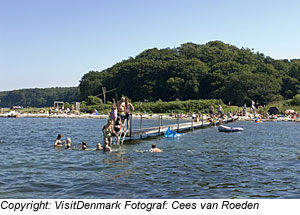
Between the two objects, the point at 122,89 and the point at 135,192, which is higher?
the point at 122,89

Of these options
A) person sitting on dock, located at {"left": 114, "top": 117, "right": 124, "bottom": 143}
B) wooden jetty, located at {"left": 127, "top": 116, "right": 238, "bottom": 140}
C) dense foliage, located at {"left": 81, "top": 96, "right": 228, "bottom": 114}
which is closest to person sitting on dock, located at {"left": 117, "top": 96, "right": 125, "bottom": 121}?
person sitting on dock, located at {"left": 114, "top": 117, "right": 124, "bottom": 143}

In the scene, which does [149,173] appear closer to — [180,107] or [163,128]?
[163,128]

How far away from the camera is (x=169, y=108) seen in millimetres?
80188

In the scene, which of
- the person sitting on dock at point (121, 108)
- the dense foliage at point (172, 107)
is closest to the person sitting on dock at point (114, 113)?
the person sitting on dock at point (121, 108)

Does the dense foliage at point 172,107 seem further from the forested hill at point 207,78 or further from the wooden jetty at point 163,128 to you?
the wooden jetty at point 163,128

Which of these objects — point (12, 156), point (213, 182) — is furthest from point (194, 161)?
point (12, 156)

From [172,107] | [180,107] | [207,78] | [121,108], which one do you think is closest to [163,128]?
[121,108]

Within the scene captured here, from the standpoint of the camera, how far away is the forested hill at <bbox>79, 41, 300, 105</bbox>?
8569cm

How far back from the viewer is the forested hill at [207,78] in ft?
281

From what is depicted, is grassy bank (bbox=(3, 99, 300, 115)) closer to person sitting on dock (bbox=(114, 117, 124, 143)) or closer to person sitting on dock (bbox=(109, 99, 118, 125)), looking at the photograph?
person sitting on dock (bbox=(114, 117, 124, 143))

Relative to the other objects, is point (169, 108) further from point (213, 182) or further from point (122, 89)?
point (213, 182)

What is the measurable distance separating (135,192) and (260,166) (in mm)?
7838

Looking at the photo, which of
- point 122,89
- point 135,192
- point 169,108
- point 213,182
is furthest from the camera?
point 122,89

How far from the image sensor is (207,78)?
10131 centimetres
